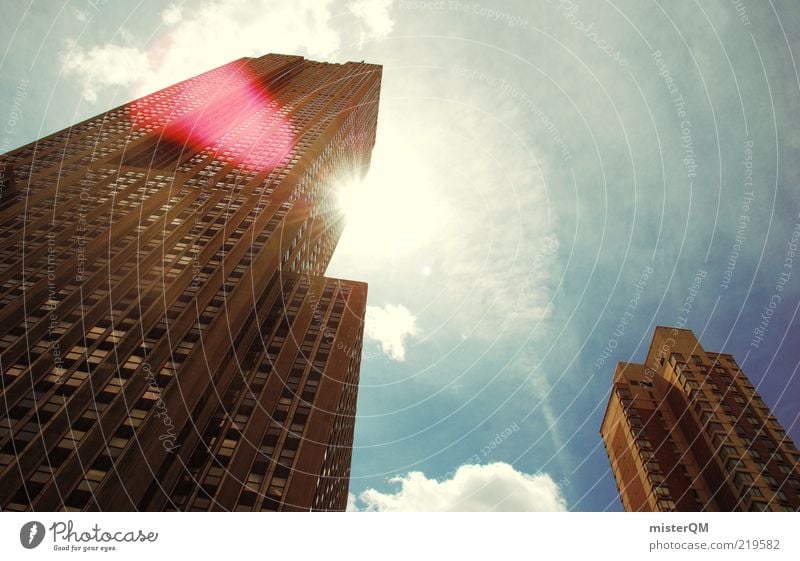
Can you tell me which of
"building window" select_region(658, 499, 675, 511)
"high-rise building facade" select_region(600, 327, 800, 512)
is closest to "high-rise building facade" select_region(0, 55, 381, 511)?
"building window" select_region(658, 499, 675, 511)

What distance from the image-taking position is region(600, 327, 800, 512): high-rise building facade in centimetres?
4838

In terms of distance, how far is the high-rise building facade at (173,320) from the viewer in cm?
3391

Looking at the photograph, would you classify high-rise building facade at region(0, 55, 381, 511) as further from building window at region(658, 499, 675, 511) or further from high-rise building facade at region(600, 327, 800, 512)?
high-rise building facade at region(600, 327, 800, 512)

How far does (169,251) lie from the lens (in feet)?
170

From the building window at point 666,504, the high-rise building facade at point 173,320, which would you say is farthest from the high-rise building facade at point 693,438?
the high-rise building facade at point 173,320

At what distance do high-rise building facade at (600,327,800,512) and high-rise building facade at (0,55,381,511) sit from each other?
40.1m

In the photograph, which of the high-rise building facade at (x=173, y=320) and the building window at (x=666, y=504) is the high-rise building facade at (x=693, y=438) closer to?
the building window at (x=666, y=504)

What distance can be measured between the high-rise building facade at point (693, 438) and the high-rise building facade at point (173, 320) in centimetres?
4011

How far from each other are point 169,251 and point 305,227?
19.7 metres

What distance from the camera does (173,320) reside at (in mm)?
44062

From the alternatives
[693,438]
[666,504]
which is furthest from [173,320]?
[693,438]
